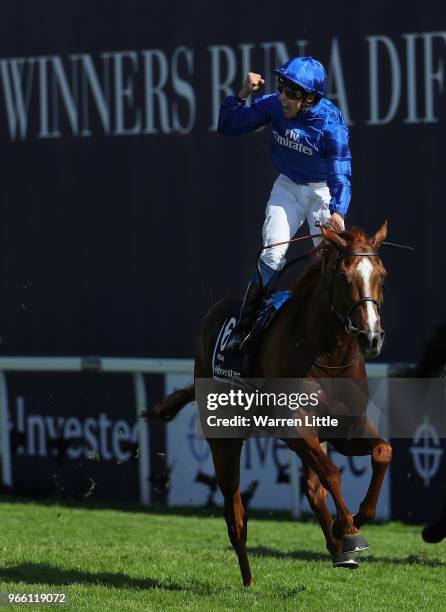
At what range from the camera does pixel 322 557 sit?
7.83 metres

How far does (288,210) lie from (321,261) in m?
0.61

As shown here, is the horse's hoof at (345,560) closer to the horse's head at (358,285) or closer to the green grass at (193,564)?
the green grass at (193,564)

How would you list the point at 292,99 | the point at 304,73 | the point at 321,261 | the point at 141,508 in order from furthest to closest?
the point at 141,508
the point at 292,99
the point at 304,73
the point at 321,261

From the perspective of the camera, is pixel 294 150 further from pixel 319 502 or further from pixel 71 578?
pixel 71 578

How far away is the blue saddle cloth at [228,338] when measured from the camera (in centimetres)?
666

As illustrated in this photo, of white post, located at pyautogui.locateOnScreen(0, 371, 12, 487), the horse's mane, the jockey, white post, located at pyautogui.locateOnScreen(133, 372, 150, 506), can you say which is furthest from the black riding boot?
white post, located at pyautogui.locateOnScreen(0, 371, 12, 487)

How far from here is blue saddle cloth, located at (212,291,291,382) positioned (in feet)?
21.8

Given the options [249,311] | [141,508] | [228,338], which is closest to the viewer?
[249,311]

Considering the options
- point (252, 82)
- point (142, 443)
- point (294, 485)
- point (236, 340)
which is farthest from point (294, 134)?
point (142, 443)

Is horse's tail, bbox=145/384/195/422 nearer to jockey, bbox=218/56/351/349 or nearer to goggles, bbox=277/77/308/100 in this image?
jockey, bbox=218/56/351/349

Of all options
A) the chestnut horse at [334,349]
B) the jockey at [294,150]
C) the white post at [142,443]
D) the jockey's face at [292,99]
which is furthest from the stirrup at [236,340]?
the white post at [142,443]

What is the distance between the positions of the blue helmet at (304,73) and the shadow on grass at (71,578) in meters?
2.43

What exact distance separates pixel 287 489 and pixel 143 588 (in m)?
3.02

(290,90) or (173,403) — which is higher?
(290,90)
